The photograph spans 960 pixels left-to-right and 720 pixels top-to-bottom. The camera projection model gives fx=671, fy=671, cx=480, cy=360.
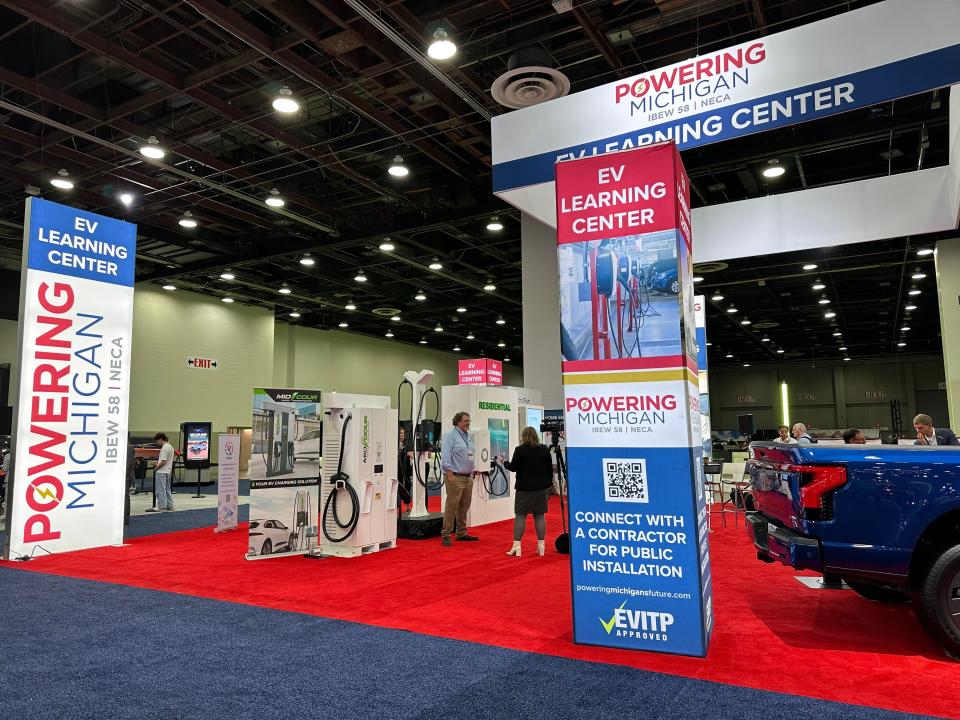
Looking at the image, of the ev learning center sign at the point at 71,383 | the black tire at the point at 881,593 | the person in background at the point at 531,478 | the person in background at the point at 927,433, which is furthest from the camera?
the person in background at the point at 927,433

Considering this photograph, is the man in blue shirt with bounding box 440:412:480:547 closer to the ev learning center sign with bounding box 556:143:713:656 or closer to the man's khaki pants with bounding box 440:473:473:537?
the man's khaki pants with bounding box 440:473:473:537

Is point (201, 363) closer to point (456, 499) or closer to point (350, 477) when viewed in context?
point (456, 499)

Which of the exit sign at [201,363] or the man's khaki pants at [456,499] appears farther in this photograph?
the exit sign at [201,363]

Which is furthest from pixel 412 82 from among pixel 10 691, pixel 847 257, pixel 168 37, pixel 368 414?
pixel 847 257

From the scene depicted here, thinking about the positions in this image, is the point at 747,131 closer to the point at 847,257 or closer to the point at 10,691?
the point at 10,691

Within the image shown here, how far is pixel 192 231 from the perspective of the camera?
14008mm

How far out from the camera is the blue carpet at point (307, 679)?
308 cm

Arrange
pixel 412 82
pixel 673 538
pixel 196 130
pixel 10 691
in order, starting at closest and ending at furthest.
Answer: pixel 10 691, pixel 673 538, pixel 412 82, pixel 196 130

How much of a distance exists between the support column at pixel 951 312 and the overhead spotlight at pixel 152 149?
1255 centimetres

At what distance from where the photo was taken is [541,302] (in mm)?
12281

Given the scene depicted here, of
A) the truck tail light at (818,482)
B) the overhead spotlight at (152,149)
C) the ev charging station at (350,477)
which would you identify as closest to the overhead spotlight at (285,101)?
the overhead spotlight at (152,149)

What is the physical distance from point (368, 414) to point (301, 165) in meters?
5.05

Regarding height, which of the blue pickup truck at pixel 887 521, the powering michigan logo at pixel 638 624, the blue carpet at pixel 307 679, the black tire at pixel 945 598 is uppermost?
the blue pickup truck at pixel 887 521

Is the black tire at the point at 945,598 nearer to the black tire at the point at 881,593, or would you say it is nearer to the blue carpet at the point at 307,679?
the blue carpet at the point at 307,679
